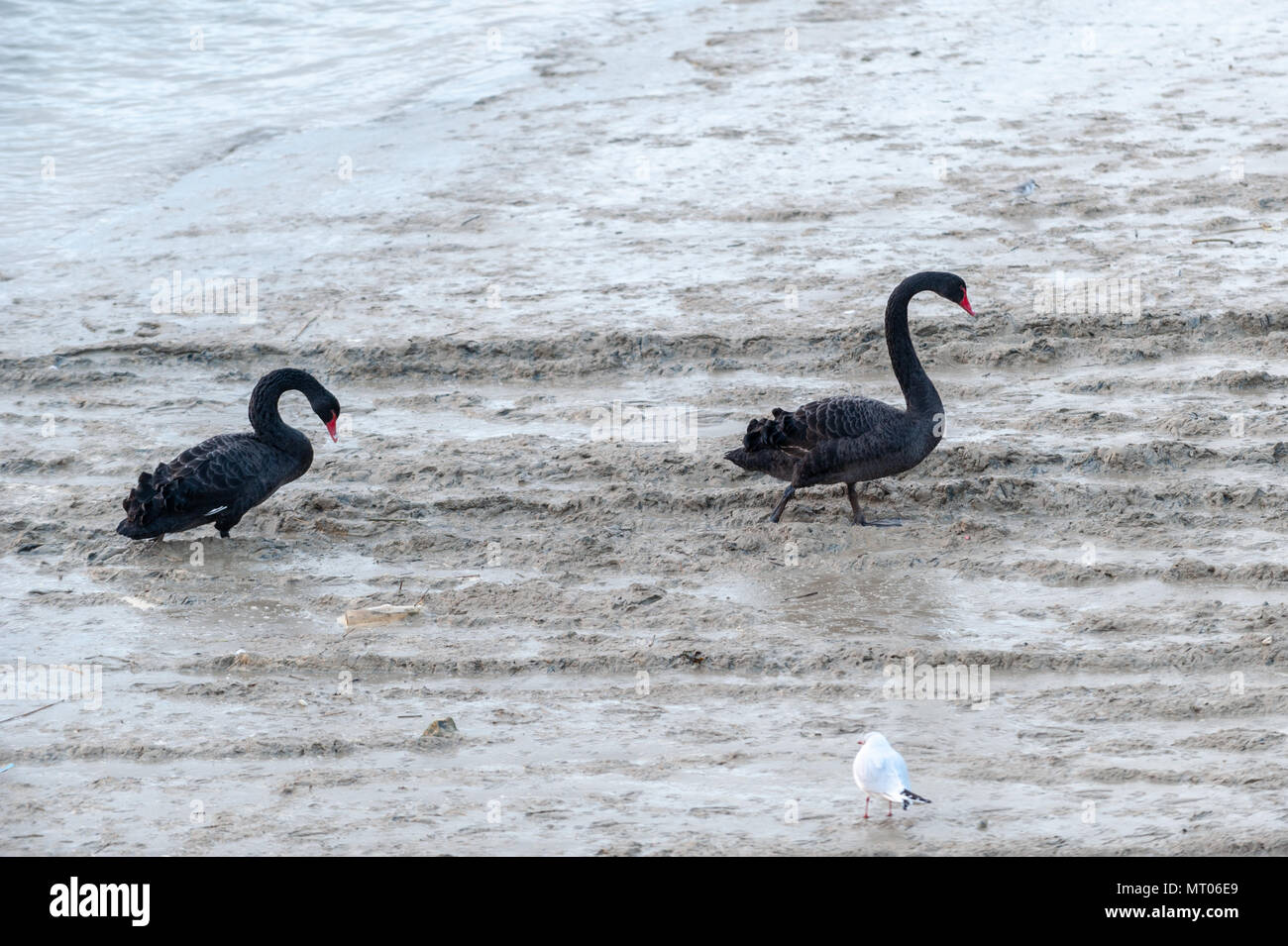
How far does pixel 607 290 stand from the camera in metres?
9.29

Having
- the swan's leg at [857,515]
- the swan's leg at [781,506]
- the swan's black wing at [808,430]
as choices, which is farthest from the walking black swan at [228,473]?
the swan's leg at [857,515]

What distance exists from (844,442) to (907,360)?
0.70 meters

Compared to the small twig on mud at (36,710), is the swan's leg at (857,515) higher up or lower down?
higher up

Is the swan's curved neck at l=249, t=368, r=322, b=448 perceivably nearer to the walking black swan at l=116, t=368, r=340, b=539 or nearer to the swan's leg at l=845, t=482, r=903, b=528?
the walking black swan at l=116, t=368, r=340, b=539

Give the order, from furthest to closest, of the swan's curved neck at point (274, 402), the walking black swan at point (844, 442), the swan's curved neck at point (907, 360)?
the swan's curved neck at point (274, 402)
the swan's curved neck at point (907, 360)
the walking black swan at point (844, 442)

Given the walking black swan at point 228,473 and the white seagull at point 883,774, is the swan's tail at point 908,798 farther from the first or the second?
the walking black swan at point 228,473

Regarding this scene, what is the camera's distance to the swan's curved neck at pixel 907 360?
23.4ft

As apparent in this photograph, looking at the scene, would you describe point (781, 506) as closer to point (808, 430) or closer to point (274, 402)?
point (808, 430)

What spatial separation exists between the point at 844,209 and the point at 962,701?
5421mm

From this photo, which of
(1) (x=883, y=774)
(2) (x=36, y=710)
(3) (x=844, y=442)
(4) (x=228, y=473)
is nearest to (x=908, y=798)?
(1) (x=883, y=774)

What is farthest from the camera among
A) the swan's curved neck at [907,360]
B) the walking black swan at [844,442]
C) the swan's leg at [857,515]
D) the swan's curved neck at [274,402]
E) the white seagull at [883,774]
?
the swan's curved neck at [274,402]

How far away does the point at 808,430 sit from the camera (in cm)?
690

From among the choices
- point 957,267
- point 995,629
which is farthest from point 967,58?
point 995,629

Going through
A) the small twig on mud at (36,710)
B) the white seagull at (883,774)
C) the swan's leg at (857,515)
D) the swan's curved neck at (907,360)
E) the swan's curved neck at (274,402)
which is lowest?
the small twig on mud at (36,710)
